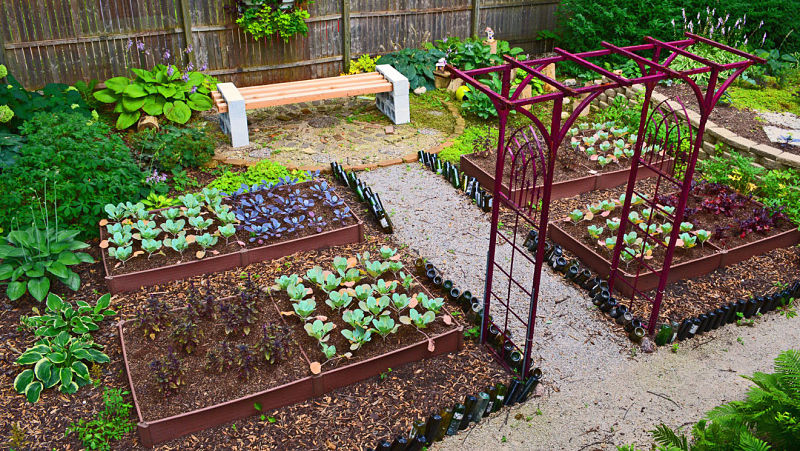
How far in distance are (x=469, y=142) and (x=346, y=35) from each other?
10.2 ft

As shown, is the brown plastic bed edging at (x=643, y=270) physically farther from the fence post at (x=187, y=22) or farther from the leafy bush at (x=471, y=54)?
the fence post at (x=187, y=22)

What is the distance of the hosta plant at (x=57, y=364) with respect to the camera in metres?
4.35

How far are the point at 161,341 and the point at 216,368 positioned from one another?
0.56 meters

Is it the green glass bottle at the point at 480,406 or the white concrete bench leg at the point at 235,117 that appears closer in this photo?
the green glass bottle at the point at 480,406

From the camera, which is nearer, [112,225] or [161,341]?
[161,341]

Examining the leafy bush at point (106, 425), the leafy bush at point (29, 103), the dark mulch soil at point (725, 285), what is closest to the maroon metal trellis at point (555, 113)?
the dark mulch soil at point (725, 285)

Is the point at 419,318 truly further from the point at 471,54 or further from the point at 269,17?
the point at 471,54

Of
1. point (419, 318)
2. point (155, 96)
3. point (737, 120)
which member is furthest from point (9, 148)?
point (737, 120)

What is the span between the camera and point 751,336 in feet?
16.8

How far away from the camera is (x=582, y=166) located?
24.4 ft

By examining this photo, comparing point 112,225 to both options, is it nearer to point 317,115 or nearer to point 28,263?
point 28,263

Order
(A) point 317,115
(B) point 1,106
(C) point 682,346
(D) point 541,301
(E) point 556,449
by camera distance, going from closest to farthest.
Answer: (E) point 556,449
(C) point 682,346
(D) point 541,301
(B) point 1,106
(A) point 317,115

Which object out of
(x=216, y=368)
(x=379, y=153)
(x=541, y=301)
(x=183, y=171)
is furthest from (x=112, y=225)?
(x=541, y=301)

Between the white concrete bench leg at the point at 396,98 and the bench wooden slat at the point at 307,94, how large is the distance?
0.37ft
